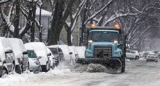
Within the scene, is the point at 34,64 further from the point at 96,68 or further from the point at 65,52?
the point at 65,52

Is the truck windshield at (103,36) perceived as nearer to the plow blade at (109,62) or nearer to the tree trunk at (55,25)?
the plow blade at (109,62)

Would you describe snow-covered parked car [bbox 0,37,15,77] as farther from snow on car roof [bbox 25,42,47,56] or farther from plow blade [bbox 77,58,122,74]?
plow blade [bbox 77,58,122,74]

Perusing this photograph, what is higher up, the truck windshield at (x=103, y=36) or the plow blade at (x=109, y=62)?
the truck windshield at (x=103, y=36)

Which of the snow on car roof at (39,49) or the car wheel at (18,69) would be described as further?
the snow on car roof at (39,49)

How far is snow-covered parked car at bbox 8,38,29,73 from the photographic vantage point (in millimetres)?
20141

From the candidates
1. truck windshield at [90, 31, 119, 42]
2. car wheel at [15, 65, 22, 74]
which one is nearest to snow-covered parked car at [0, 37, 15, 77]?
car wheel at [15, 65, 22, 74]

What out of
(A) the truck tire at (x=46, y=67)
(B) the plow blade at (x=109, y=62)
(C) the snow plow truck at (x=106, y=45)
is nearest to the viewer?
(A) the truck tire at (x=46, y=67)

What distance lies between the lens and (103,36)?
1037 inches

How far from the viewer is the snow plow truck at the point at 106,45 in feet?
83.3

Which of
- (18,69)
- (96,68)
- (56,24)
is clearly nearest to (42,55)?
(96,68)

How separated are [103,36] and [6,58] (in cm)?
917

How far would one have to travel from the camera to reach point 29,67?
884 inches

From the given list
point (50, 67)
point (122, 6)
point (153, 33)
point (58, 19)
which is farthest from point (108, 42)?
point (153, 33)

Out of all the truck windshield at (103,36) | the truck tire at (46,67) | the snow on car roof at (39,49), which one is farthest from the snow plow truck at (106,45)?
the snow on car roof at (39,49)
